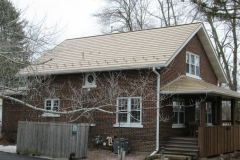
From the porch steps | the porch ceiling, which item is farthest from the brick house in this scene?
the porch steps

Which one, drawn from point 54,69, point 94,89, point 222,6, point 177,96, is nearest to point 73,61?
point 54,69

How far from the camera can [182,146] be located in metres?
15.2

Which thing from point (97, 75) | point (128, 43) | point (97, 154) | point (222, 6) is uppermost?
point (222, 6)

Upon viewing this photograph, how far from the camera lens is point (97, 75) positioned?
17.4m

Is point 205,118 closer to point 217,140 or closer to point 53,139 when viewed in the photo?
point 217,140

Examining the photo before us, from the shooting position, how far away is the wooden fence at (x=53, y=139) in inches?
561

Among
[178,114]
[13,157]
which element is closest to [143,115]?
[178,114]

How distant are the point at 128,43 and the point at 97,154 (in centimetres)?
711

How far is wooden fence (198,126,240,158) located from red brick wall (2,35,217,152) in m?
1.93

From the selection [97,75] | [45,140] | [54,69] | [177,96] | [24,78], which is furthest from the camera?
[54,69]

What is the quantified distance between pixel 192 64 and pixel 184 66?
1.32 metres

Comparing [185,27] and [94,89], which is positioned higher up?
[185,27]

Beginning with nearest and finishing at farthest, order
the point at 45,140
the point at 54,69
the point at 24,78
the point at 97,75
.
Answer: the point at 24,78
the point at 45,140
the point at 97,75
the point at 54,69

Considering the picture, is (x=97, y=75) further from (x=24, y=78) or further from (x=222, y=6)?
(x=222, y=6)
